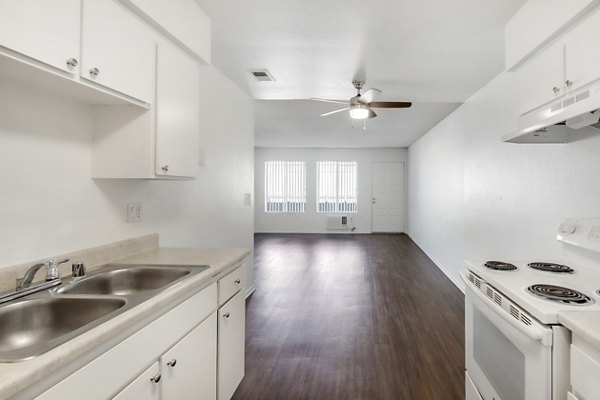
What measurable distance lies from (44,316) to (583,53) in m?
2.44

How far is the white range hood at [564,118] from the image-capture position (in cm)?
134

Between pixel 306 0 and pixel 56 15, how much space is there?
138 centimetres

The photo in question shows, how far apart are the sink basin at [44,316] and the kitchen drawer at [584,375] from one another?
150 centimetres

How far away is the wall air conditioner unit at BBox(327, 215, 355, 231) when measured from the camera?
971 centimetres

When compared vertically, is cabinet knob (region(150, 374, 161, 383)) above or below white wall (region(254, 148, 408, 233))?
below

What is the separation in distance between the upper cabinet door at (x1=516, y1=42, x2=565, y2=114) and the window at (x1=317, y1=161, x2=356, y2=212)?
7779mm

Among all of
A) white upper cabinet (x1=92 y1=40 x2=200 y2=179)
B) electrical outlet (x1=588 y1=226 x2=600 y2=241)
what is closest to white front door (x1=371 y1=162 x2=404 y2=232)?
electrical outlet (x1=588 y1=226 x2=600 y2=241)

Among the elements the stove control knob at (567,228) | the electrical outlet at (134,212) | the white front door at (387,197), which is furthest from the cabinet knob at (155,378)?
the white front door at (387,197)

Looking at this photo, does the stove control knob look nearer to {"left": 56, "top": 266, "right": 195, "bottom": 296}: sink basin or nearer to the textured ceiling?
the textured ceiling

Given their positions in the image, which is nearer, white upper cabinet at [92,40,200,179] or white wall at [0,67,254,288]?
white wall at [0,67,254,288]

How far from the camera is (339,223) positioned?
382 inches

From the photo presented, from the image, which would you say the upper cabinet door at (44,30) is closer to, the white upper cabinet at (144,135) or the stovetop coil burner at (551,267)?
the white upper cabinet at (144,135)

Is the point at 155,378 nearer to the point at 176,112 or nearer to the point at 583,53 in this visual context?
the point at 176,112

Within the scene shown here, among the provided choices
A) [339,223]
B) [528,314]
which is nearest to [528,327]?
[528,314]
